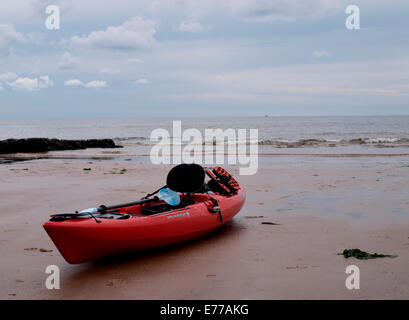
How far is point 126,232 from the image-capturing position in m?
4.74

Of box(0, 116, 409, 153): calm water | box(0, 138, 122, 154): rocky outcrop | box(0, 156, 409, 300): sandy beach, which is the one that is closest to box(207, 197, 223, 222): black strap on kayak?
box(0, 156, 409, 300): sandy beach

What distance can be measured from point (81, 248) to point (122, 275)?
552 mm

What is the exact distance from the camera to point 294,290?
4.12 meters

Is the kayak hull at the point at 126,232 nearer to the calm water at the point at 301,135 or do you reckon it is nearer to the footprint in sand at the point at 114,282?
the footprint in sand at the point at 114,282

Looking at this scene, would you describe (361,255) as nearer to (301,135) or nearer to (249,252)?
(249,252)

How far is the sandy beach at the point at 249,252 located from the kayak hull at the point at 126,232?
0.21 m

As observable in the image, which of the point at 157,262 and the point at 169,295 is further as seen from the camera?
the point at 157,262

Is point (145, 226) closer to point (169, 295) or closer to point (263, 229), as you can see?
point (169, 295)

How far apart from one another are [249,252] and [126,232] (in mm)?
1652

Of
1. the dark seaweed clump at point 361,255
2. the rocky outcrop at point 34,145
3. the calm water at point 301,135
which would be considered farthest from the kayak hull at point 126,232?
the rocky outcrop at point 34,145

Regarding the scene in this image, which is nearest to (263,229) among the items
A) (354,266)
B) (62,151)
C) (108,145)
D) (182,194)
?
(182,194)

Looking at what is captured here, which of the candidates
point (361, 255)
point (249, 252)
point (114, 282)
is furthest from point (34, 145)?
point (361, 255)

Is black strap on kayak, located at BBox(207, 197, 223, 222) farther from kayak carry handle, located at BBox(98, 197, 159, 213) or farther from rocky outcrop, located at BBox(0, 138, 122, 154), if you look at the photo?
rocky outcrop, located at BBox(0, 138, 122, 154)

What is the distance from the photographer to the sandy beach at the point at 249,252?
13.7 ft
